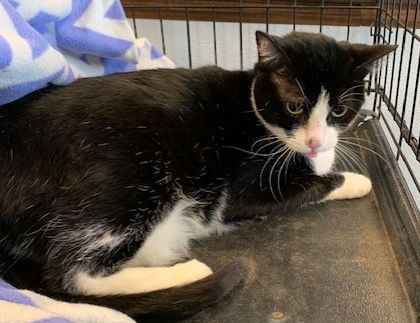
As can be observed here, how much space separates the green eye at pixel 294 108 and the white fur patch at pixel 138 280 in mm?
334

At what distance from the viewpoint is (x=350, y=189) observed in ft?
3.31

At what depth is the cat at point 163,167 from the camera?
2.42ft

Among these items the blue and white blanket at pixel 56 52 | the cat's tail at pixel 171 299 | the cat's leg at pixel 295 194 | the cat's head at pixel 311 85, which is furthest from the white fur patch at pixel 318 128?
the blue and white blanket at pixel 56 52

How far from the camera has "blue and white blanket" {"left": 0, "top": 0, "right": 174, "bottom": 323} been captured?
631mm

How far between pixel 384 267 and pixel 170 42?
3.60 feet

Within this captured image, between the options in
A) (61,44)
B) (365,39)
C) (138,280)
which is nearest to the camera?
(138,280)

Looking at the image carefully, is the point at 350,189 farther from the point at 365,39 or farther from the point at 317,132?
the point at 365,39

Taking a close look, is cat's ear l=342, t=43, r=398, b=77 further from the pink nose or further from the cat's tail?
the cat's tail

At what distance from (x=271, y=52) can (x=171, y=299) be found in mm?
480

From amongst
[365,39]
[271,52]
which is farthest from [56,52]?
[365,39]

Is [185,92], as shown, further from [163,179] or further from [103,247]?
[103,247]

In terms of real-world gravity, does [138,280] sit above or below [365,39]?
below

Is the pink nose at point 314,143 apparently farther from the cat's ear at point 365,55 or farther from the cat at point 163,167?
the cat's ear at point 365,55

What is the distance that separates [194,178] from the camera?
882mm
